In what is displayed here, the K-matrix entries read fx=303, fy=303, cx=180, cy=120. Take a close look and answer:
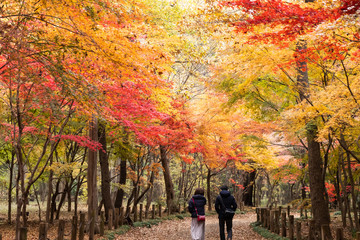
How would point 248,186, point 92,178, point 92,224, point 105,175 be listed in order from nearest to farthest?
point 92,224, point 92,178, point 105,175, point 248,186

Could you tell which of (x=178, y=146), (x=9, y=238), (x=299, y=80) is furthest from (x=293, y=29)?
(x=9, y=238)

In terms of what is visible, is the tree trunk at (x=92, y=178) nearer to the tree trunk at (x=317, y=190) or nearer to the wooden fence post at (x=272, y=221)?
the wooden fence post at (x=272, y=221)

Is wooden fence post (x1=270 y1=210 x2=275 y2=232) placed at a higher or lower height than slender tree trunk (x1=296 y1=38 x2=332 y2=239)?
lower

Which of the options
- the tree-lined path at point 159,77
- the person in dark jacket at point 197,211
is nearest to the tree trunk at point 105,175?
the tree-lined path at point 159,77

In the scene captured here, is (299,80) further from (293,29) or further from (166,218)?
(166,218)

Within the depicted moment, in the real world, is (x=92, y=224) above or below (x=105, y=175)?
below

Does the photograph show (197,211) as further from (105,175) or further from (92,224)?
(105,175)

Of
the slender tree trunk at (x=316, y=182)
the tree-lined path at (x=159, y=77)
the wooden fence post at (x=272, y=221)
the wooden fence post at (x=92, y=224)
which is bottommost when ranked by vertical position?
the wooden fence post at (x=272, y=221)

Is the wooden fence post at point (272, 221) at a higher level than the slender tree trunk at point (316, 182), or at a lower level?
lower

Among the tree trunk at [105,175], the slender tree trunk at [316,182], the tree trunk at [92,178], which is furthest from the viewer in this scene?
the tree trunk at [105,175]

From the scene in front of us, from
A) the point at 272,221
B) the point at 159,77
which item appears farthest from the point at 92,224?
the point at 272,221

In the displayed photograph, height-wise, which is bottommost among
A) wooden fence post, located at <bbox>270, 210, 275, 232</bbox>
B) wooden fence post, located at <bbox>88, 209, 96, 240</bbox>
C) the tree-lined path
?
wooden fence post, located at <bbox>270, 210, 275, 232</bbox>

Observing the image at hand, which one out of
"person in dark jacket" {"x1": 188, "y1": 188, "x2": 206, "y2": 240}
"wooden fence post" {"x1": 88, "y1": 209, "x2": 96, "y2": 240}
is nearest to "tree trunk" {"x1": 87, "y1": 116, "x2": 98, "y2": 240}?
"wooden fence post" {"x1": 88, "y1": 209, "x2": 96, "y2": 240}

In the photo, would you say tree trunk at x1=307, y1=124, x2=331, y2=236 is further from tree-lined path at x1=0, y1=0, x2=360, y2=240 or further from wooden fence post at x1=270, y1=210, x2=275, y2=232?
wooden fence post at x1=270, y1=210, x2=275, y2=232
